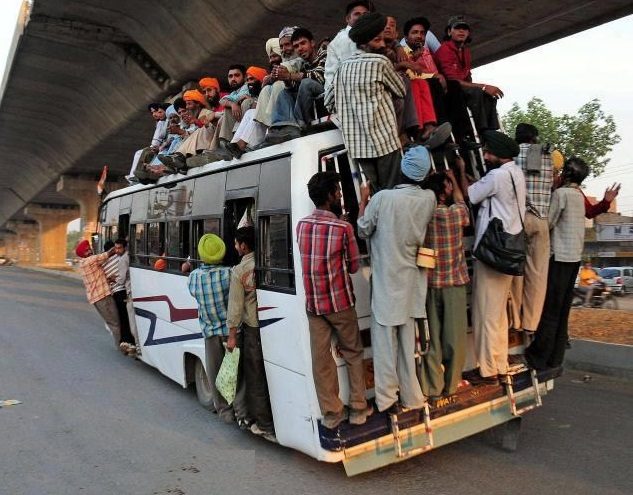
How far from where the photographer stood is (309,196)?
400 cm

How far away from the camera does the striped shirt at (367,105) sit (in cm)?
400

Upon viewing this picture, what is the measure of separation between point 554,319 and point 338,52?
284cm

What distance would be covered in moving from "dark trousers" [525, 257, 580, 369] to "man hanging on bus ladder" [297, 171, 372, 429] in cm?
172

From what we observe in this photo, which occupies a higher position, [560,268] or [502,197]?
[502,197]

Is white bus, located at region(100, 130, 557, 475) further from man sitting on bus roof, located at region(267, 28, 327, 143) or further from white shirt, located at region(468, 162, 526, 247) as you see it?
white shirt, located at region(468, 162, 526, 247)

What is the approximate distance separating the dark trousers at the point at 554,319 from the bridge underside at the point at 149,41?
6904 mm

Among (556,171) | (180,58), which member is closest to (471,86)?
(556,171)

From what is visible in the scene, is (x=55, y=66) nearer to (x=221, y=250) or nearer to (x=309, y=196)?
(x=221, y=250)

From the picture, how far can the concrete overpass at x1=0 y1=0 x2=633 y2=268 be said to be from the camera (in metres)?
10.4

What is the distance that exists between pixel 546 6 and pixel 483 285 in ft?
26.4

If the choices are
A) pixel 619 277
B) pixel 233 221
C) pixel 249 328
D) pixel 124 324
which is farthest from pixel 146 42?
pixel 619 277

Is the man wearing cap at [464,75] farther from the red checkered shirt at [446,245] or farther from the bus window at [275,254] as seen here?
the bus window at [275,254]

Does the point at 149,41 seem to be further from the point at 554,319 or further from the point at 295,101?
the point at 554,319

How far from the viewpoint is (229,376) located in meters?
4.79
